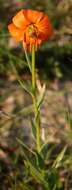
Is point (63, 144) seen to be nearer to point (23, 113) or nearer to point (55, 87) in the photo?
point (23, 113)

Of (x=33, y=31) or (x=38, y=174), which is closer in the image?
(x=33, y=31)

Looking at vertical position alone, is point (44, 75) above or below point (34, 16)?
below

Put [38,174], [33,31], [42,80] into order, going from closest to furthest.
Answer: [33,31] → [38,174] → [42,80]

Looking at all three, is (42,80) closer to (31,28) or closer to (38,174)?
(38,174)

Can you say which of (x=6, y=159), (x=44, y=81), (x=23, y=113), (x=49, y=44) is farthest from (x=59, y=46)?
(x=6, y=159)

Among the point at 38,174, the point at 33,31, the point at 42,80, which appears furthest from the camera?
the point at 42,80

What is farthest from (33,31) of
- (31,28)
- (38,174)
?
(38,174)
